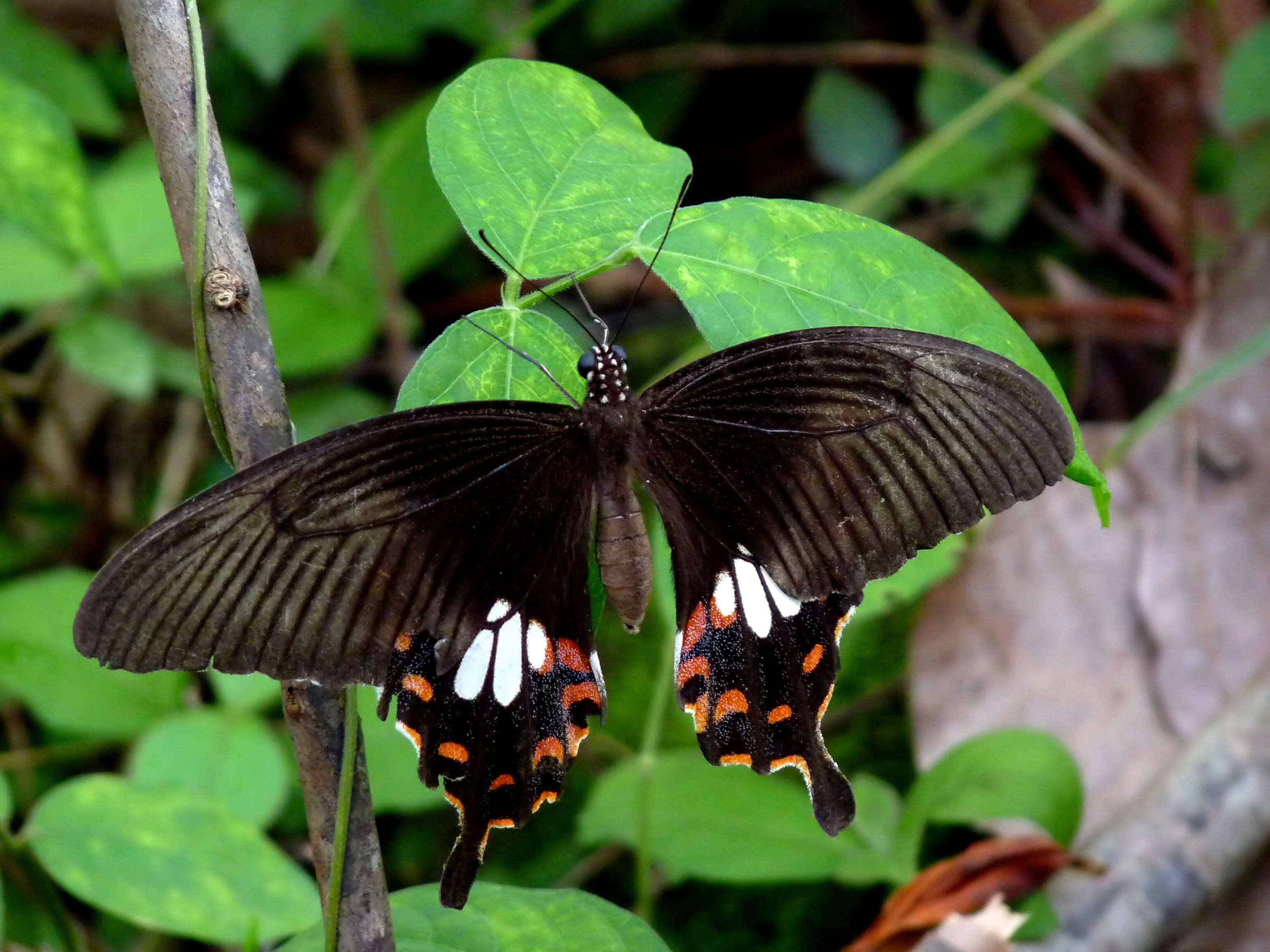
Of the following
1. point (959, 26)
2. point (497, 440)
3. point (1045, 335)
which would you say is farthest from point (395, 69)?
point (497, 440)

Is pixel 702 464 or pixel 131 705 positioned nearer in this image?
pixel 702 464

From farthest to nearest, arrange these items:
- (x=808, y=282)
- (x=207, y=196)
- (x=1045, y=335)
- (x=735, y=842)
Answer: (x=1045, y=335), (x=735, y=842), (x=808, y=282), (x=207, y=196)

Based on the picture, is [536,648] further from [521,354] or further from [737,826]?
[737,826]

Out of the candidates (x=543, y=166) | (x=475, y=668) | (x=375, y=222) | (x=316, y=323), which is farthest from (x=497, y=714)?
(x=375, y=222)

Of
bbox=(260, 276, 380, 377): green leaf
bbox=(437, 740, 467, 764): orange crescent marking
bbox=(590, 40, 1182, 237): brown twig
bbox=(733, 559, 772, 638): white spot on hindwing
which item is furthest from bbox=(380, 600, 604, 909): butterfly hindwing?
bbox=(590, 40, 1182, 237): brown twig

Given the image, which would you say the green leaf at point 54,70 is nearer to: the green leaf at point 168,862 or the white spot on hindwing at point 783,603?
the green leaf at point 168,862

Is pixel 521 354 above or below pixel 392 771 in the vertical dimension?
above

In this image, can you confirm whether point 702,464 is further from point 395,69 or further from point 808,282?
point 395,69
